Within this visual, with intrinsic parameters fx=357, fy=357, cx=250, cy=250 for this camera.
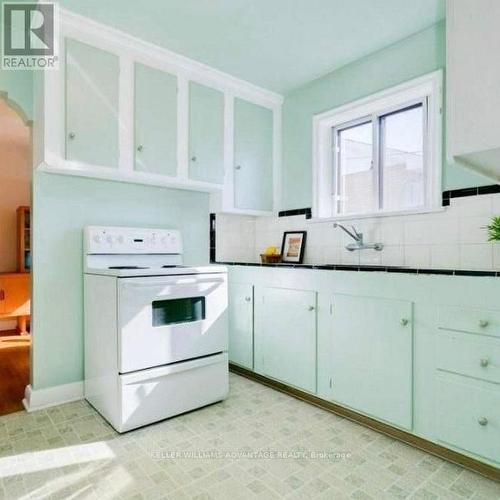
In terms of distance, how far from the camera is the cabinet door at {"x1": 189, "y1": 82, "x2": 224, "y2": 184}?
2.67 m

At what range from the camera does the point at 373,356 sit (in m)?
1.89

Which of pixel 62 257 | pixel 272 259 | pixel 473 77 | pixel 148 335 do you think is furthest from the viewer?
pixel 272 259

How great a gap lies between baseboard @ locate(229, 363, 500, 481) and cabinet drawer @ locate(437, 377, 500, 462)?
60 mm

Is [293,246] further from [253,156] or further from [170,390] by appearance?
[170,390]

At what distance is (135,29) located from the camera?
7.35 feet

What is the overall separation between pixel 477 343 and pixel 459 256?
2.35 feet

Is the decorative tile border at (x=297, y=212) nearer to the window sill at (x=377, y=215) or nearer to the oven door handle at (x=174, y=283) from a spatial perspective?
the window sill at (x=377, y=215)

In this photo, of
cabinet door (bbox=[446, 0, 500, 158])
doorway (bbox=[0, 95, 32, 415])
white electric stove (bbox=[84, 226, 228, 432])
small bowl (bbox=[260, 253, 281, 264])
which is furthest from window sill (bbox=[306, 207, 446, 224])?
doorway (bbox=[0, 95, 32, 415])

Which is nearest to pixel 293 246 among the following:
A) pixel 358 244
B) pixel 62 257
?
pixel 358 244

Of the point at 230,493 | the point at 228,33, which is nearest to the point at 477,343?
Result: the point at 230,493

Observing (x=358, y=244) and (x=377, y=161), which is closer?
(x=358, y=244)

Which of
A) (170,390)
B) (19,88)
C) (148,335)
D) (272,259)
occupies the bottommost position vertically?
(170,390)

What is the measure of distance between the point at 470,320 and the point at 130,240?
2.06 m

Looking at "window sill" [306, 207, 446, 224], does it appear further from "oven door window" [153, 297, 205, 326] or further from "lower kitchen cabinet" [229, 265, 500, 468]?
"oven door window" [153, 297, 205, 326]
